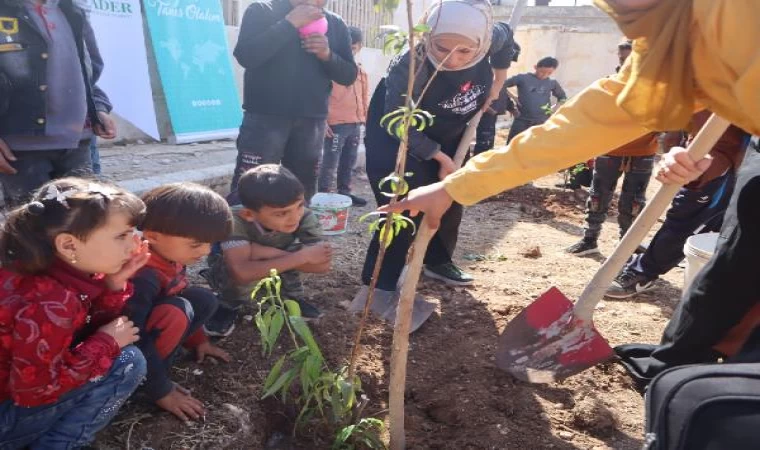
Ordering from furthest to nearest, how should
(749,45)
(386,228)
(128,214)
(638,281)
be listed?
(638,281)
(386,228)
(128,214)
(749,45)

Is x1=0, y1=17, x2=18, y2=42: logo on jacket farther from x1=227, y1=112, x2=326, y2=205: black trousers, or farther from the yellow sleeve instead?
the yellow sleeve

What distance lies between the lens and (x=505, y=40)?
306 cm

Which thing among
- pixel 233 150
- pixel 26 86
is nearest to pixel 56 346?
pixel 26 86

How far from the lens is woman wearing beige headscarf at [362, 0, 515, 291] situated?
8.05 feet

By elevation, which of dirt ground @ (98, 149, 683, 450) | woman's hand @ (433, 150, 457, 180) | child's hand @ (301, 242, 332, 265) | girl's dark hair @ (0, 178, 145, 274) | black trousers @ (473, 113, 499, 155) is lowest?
black trousers @ (473, 113, 499, 155)

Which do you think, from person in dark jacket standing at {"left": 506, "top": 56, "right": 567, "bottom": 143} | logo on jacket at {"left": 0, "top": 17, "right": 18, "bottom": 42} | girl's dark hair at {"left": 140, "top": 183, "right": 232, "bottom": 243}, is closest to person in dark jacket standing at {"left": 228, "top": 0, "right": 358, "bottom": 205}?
logo on jacket at {"left": 0, "top": 17, "right": 18, "bottom": 42}

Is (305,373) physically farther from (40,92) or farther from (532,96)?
(532,96)

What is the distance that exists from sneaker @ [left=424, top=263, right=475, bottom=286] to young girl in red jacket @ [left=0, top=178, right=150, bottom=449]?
1.98 m

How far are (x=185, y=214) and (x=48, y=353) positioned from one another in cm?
63

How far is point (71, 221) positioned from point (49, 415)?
1.61 feet

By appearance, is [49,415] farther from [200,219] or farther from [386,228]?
[386,228]

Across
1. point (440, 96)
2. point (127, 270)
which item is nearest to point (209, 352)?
point (127, 270)

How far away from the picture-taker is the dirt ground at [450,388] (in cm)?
187

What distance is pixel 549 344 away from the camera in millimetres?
2412
